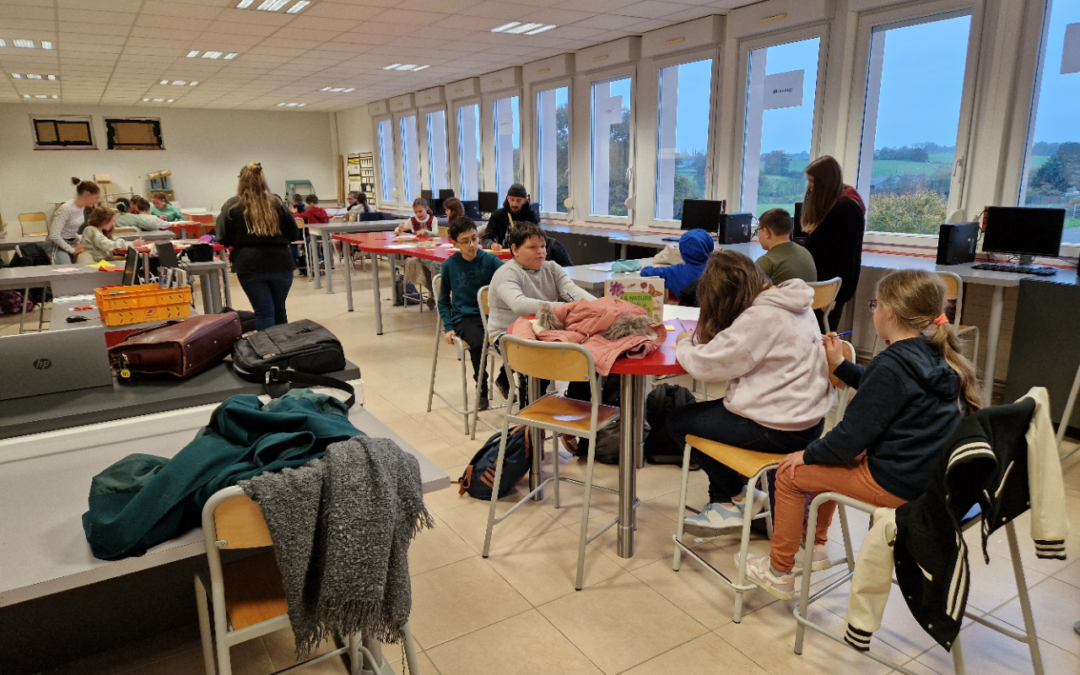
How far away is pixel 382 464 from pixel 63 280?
4.28 meters

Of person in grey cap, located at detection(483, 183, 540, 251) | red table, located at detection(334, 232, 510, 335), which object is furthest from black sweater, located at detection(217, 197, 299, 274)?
person in grey cap, located at detection(483, 183, 540, 251)

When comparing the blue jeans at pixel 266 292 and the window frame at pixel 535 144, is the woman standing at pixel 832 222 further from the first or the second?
the window frame at pixel 535 144

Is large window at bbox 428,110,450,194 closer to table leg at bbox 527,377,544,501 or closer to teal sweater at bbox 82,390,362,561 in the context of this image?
table leg at bbox 527,377,544,501

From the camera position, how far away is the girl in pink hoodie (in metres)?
2.12

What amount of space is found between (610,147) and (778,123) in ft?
7.73

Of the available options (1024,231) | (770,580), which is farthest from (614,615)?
(1024,231)

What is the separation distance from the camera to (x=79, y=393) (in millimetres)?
1963

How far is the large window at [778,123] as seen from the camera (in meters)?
5.64

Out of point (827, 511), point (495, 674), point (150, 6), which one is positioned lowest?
point (495, 674)

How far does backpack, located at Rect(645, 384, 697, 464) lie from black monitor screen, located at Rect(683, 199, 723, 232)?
10.5ft

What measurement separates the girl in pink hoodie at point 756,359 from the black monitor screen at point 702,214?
12.9ft

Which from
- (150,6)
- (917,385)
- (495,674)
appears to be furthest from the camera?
(150,6)

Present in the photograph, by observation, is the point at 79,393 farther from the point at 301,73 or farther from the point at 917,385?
the point at 301,73

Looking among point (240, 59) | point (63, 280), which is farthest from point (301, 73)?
point (63, 280)
